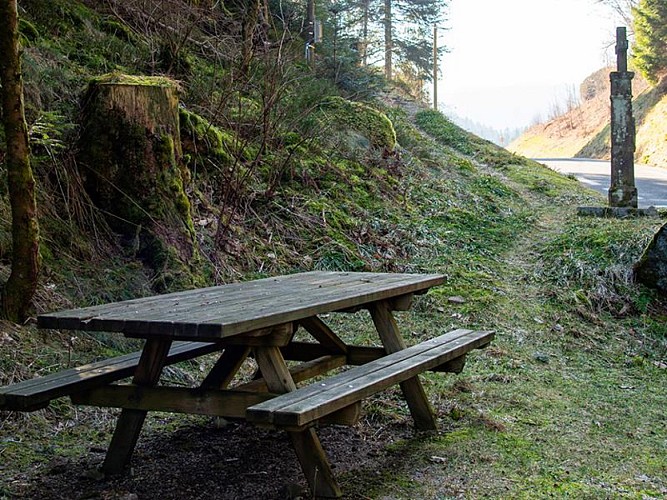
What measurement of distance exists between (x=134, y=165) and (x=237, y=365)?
2.98 meters

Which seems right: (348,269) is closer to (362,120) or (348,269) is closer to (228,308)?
(228,308)

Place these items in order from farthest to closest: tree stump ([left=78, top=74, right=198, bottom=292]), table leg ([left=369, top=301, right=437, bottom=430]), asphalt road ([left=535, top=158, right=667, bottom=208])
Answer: asphalt road ([left=535, top=158, right=667, bottom=208]), tree stump ([left=78, top=74, right=198, bottom=292]), table leg ([left=369, top=301, right=437, bottom=430])

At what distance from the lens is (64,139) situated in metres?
7.08

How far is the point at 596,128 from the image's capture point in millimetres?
43281

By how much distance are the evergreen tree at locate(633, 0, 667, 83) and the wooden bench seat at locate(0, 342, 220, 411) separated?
3504 centimetres

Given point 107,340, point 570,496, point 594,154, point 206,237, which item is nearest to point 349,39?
point 206,237

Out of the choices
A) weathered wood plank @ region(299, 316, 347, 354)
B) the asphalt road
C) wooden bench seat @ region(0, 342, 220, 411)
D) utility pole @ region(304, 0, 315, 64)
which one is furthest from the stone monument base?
wooden bench seat @ region(0, 342, 220, 411)

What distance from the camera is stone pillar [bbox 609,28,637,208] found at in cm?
1341

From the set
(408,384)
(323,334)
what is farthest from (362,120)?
(408,384)

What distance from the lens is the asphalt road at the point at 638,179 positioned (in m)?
17.2

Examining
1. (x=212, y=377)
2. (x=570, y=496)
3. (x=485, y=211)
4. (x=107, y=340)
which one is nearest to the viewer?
(x=570, y=496)

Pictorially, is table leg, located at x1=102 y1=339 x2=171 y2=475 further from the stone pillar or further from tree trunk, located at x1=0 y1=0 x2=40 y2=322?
the stone pillar

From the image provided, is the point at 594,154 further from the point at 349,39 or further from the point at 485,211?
the point at 485,211

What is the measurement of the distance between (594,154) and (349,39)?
21.8 m
